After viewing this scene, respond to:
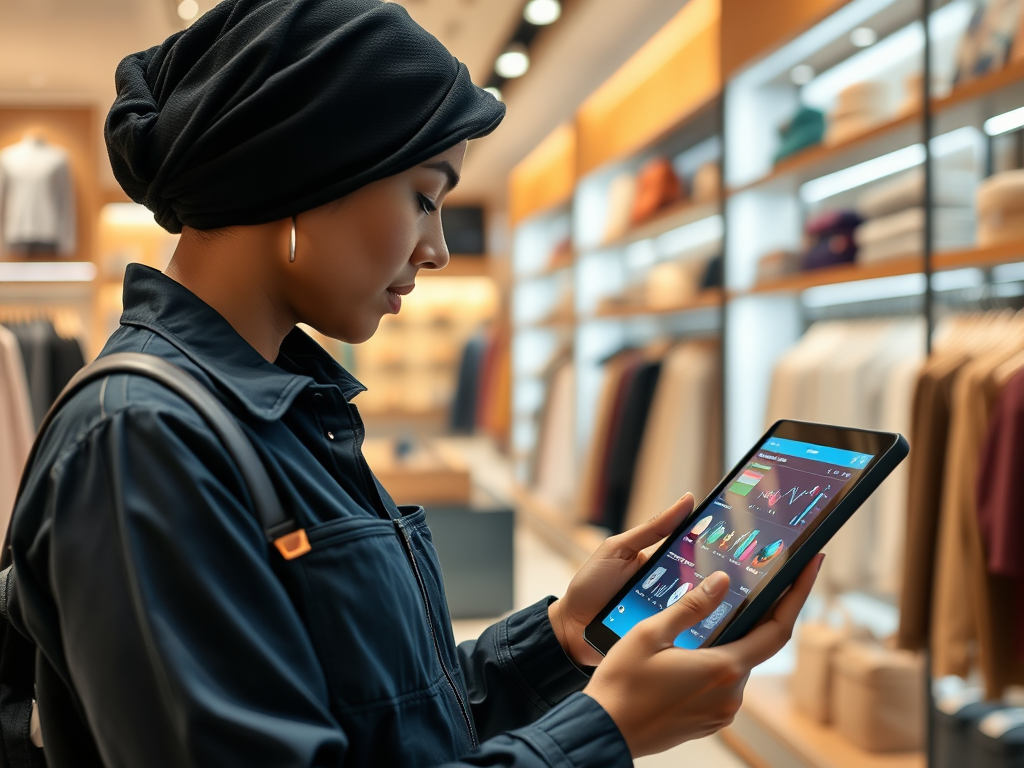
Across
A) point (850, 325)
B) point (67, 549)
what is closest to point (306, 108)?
point (67, 549)

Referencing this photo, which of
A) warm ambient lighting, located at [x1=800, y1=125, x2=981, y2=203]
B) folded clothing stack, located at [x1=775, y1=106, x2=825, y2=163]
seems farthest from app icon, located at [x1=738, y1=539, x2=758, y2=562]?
folded clothing stack, located at [x1=775, y1=106, x2=825, y2=163]

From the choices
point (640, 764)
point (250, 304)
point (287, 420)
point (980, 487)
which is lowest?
point (640, 764)

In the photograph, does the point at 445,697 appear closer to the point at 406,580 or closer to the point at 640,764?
the point at 406,580

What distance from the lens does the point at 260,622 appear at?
26.9 inches

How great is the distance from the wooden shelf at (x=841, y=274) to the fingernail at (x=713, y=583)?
193 centimetres

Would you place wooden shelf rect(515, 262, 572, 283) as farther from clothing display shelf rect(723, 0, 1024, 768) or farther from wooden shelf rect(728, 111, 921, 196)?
wooden shelf rect(728, 111, 921, 196)

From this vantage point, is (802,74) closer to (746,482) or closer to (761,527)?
(746,482)

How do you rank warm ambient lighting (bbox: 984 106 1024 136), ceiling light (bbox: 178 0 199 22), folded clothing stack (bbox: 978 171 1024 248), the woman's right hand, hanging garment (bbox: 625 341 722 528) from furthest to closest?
1. ceiling light (bbox: 178 0 199 22)
2. hanging garment (bbox: 625 341 722 528)
3. warm ambient lighting (bbox: 984 106 1024 136)
4. folded clothing stack (bbox: 978 171 1024 248)
5. the woman's right hand

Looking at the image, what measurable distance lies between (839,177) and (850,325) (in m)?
0.60

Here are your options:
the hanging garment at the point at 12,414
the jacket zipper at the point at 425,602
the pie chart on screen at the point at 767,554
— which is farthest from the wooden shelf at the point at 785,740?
the hanging garment at the point at 12,414

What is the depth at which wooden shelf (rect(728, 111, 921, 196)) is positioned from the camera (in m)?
2.58

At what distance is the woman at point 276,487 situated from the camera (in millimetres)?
652

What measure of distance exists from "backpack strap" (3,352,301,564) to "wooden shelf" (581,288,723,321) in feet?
10.1

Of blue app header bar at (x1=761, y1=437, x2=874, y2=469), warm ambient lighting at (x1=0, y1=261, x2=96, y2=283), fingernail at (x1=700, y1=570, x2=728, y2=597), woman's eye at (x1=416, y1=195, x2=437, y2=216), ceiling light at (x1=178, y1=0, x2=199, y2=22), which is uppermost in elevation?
ceiling light at (x1=178, y1=0, x2=199, y2=22)
